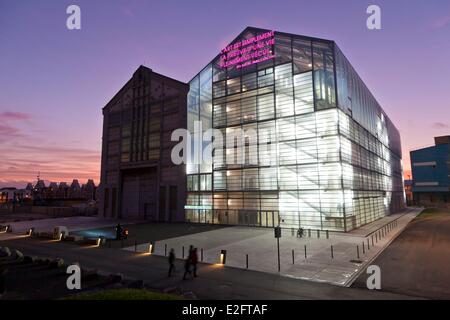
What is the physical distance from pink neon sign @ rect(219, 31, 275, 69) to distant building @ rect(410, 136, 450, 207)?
8965cm

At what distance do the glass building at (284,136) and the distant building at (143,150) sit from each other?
11.1 feet

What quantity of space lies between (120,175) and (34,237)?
25.3 m

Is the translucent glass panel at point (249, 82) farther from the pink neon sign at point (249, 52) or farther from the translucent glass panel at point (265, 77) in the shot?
the pink neon sign at point (249, 52)

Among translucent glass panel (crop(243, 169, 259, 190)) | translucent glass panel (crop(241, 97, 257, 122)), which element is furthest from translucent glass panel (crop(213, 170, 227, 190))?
translucent glass panel (crop(241, 97, 257, 122))

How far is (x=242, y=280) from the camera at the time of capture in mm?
14523

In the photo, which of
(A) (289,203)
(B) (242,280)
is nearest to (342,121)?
(A) (289,203)

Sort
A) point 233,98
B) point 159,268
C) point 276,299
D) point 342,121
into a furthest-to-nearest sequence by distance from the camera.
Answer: point 233,98 < point 342,121 < point 159,268 < point 276,299

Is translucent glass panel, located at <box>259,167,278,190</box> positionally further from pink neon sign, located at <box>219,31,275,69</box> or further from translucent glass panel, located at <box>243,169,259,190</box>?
pink neon sign, located at <box>219,31,275,69</box>

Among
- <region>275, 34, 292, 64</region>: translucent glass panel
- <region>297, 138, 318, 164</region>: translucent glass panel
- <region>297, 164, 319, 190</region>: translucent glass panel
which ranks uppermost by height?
<region>275, 34, 292, 64</region>: translucent glass panel

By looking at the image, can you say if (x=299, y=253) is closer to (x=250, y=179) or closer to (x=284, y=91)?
(x=250, y=179)

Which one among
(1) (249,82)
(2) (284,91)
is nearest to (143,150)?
(1) (249,82)

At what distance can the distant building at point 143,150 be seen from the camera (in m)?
48.2

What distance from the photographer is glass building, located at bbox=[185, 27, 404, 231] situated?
3619 cm
